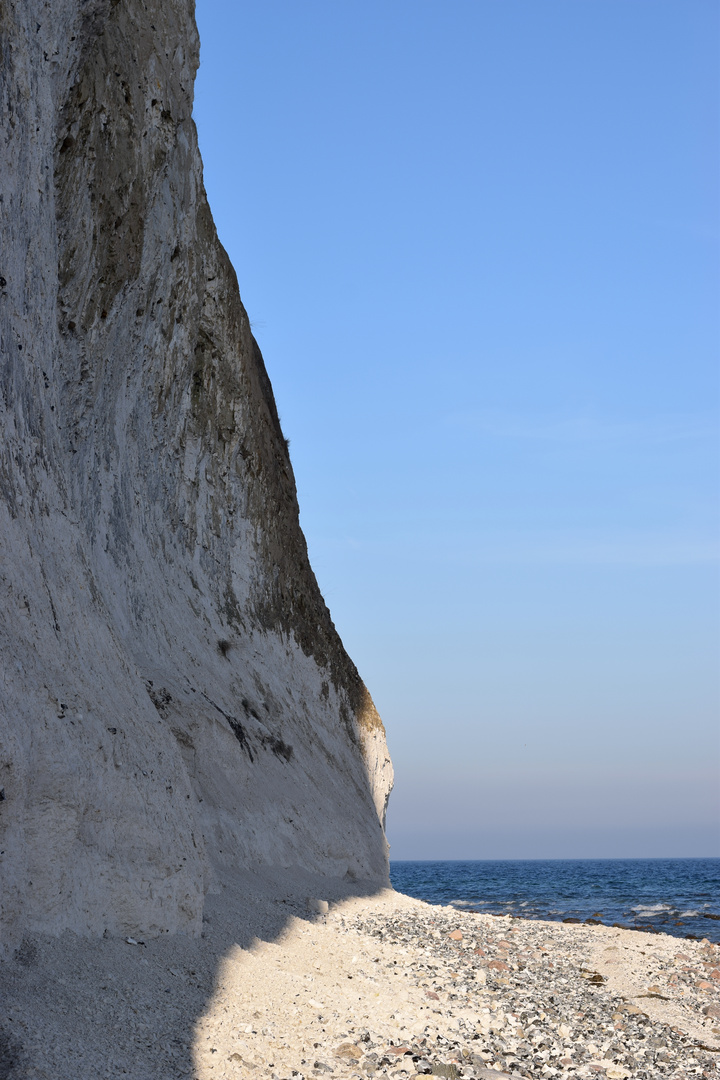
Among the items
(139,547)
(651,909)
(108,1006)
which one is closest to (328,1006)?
(108,1006)

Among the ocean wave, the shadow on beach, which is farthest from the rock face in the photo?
the ocean wave

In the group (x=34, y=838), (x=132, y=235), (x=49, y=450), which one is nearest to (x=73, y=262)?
(x=132, y=235)

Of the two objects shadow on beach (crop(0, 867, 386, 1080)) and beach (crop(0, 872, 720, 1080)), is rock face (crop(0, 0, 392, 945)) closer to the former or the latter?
shadow on beach (crop(0, 867, 386, 1080))

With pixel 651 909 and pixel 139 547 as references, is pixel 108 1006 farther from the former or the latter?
pixel 651 909

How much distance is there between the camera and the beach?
20.2ft

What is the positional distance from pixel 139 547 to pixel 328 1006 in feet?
26.5

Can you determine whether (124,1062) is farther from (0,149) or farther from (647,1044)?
(0,149)

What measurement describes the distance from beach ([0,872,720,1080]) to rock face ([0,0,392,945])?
58 centimetres

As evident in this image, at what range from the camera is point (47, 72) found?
10281 millimetres

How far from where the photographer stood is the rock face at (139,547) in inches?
313

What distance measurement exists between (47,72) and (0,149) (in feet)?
6.72

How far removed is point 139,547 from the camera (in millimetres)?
14164

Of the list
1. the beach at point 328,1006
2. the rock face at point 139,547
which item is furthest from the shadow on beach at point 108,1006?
the rock face at point 139,547

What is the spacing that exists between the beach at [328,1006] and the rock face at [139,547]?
576mm
